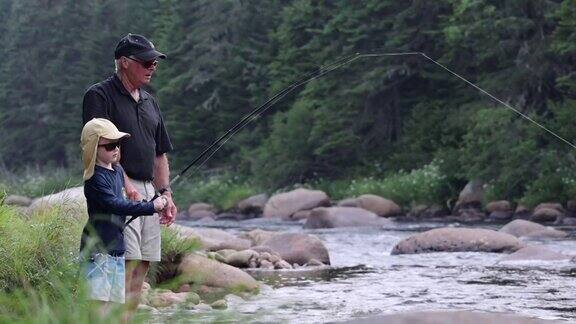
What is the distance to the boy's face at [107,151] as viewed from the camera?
536 centimetres

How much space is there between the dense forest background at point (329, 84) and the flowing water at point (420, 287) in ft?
32.0

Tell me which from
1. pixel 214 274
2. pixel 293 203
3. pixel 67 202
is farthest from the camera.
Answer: pixel 293 203

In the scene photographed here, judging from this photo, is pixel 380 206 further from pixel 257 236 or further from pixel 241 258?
pixel 241 258

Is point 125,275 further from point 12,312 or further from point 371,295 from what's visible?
point 371,295

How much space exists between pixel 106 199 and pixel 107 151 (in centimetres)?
20

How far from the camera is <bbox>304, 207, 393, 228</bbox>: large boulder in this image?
21.4 metres

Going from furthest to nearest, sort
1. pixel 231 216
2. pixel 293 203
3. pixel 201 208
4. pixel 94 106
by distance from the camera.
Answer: pixel 201 208 → pixel 231 216 → pixel 293 203 → pixel 94 106

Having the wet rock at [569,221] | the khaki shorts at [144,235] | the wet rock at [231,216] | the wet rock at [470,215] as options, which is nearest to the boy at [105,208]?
the khaki shorts at [144,235]

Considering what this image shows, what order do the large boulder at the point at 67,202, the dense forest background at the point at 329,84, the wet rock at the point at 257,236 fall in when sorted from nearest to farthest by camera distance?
1. the large boulder at the point at 67,202
2. the wet rock at the point at 257,236
3. the dense forest background at the point at 329,84

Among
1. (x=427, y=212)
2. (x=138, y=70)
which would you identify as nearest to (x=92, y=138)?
(x=138, y=70)

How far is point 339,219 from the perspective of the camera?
21.5m

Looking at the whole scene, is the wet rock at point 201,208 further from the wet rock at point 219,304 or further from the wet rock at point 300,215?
the wet rock at point 219,304

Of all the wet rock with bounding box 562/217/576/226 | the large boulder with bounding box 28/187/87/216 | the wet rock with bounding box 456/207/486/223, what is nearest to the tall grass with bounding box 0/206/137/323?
the large boulder with bounding box 28/187/87/216

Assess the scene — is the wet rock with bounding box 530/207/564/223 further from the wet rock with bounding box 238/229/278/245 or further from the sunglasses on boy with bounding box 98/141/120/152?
the sunglasses on boy with bounding box 98/141/120/152
